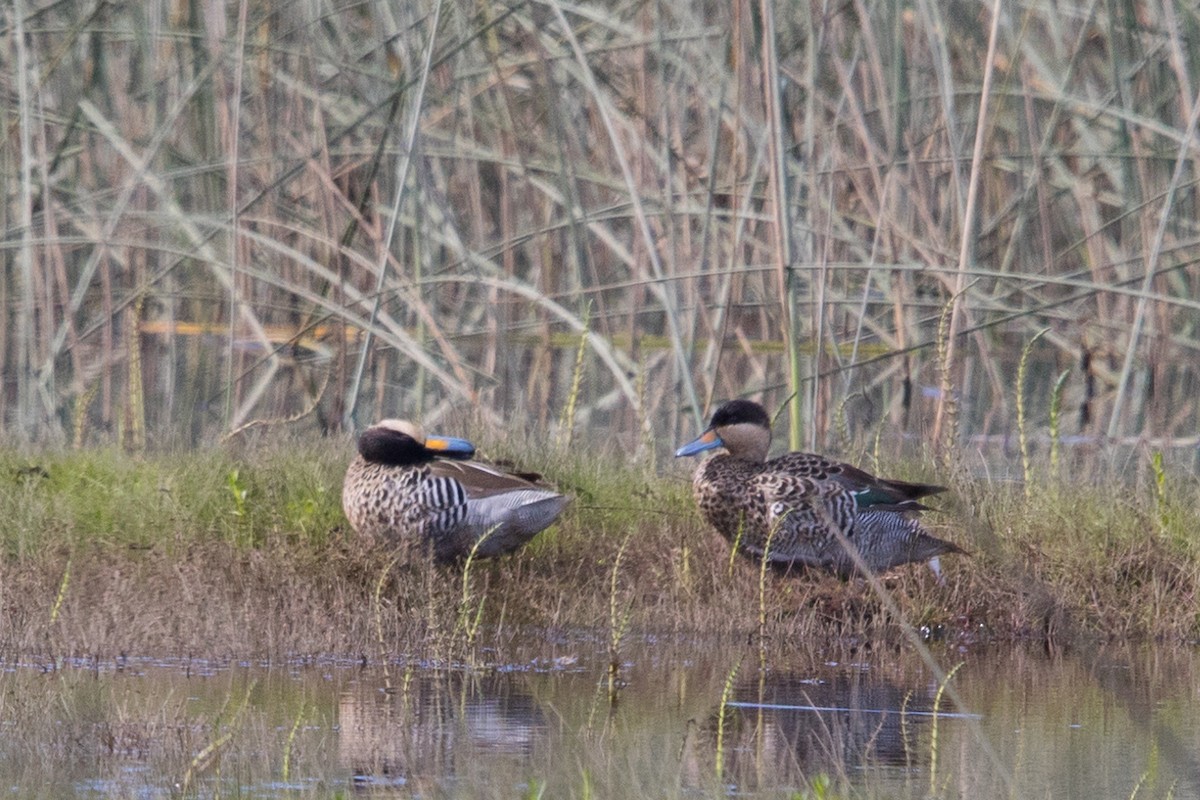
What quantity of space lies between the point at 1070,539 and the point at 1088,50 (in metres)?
4.39

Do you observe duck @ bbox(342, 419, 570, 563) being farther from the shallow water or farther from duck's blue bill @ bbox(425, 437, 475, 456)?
the shallow water

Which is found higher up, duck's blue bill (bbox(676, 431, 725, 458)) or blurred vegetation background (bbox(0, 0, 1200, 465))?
blurred vegetation background (bbox(0, 0, 1200, 465))

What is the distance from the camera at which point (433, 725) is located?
4160mm

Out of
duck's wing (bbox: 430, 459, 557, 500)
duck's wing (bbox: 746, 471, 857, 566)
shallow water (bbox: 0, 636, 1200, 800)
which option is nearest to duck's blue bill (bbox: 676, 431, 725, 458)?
duck's wing (bbox: 746, 471, 857, 566)

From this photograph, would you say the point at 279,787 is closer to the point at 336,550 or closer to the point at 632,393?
the point at 336,550

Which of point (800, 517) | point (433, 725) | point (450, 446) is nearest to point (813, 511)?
point (800, 517)

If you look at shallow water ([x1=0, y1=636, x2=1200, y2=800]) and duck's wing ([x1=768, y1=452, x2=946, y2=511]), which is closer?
shallow water ([x1=0, y1=636, x2=1200, y2=800])

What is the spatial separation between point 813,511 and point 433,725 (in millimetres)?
2006

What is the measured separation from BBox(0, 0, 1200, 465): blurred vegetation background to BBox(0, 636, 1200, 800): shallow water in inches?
70.0

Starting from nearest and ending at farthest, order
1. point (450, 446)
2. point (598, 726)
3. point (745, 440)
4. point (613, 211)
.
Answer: point (598, 726)
point (450, 446)
point (745, 440)
point (613, 211)

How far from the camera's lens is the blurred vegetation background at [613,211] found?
704 centimetres

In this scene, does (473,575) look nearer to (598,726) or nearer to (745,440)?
(745,440)

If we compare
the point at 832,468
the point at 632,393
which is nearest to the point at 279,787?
the point at 832,468

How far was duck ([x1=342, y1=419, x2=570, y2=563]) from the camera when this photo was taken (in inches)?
223
